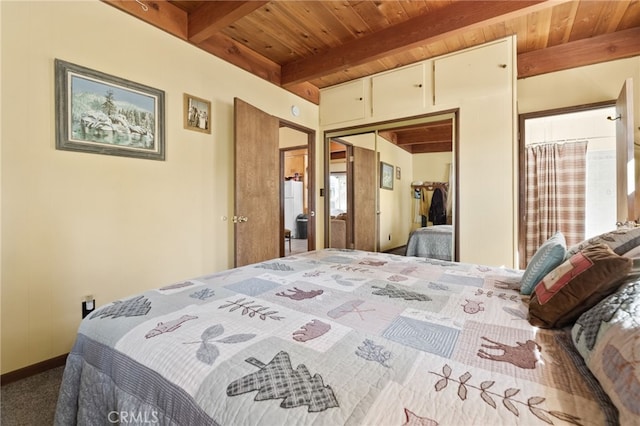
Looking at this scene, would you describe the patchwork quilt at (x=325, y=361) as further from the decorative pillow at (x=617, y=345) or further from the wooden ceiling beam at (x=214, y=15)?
the wooden ceiling beam at (x=214, y=15)

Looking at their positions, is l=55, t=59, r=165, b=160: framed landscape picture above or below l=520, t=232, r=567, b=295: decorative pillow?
above

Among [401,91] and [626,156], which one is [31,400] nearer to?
[401,91]

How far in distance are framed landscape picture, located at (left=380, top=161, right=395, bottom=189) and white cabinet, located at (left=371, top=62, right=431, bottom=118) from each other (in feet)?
2.62

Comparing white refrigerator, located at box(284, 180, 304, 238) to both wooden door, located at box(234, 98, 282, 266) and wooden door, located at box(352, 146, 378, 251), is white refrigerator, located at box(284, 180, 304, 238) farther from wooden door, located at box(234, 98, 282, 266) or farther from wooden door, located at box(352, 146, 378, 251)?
wooden door, located at box(234, 98, 282, 266)

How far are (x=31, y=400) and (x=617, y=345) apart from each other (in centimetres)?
266

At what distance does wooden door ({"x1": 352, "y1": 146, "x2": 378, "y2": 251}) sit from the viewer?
13.6 feet

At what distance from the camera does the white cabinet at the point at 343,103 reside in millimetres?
3859

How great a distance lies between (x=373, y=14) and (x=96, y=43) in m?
2.32

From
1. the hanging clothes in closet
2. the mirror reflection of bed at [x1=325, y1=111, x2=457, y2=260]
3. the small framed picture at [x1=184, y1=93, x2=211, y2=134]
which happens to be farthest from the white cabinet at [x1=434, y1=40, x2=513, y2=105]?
the small framed picture at [x1=184, y1=93, x2=211, y2=134]

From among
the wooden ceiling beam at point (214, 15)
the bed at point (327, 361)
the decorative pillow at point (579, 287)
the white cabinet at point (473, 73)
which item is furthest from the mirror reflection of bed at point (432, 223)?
the wooden ceiling beam at point (214, 15)

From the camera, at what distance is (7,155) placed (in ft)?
5.73

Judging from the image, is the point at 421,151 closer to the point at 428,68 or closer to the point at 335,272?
the point at 428,68

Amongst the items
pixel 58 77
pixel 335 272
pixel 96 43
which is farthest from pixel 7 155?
pixel 335 272

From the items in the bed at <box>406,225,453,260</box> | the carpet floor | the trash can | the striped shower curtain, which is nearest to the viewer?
the carpet floor
